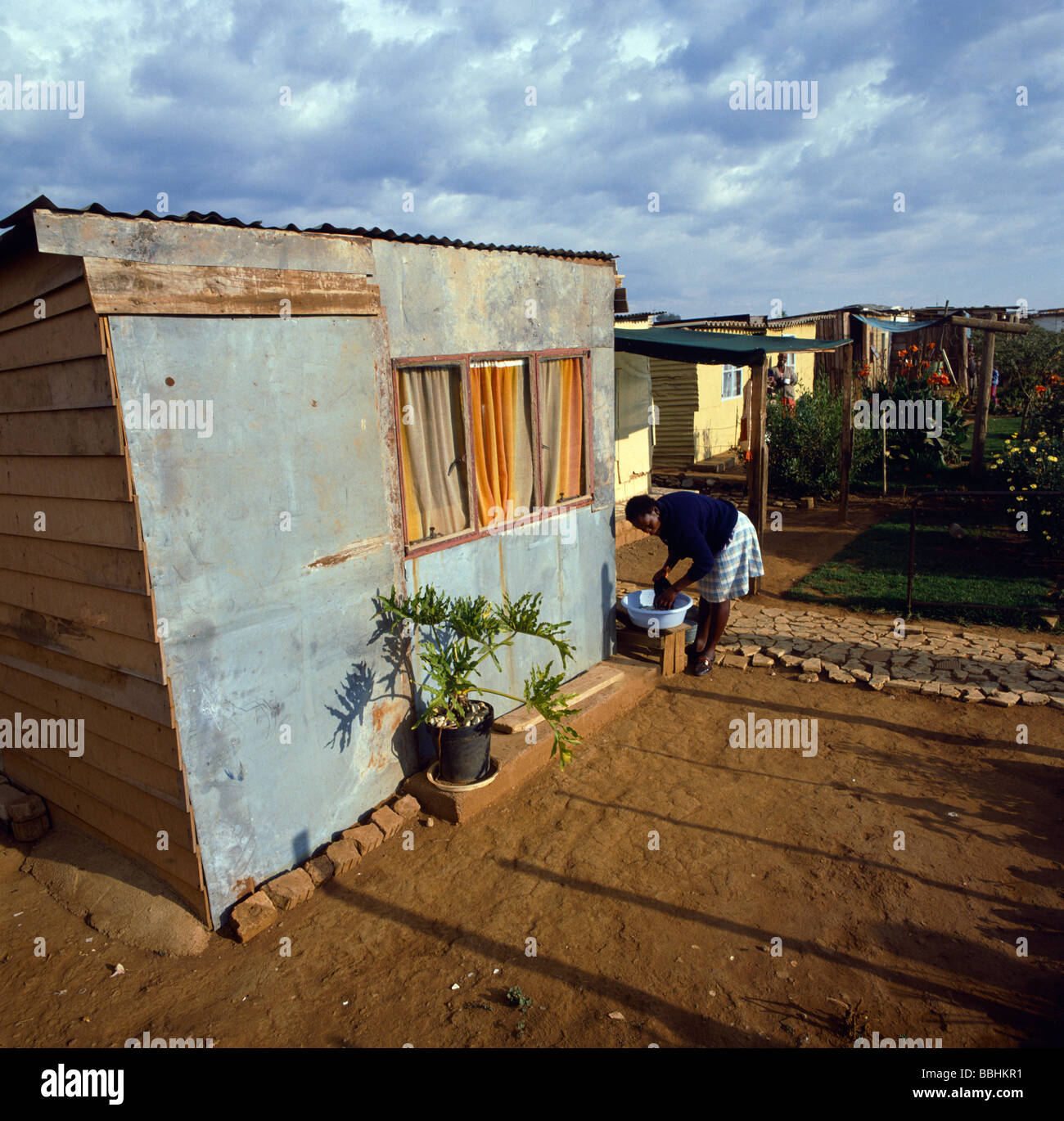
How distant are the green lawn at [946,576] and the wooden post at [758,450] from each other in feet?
3.64

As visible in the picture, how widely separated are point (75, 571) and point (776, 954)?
4098 mm

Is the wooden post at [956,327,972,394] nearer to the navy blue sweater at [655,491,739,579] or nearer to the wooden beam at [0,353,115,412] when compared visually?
the navy blue sweater at [655,491,739,579]

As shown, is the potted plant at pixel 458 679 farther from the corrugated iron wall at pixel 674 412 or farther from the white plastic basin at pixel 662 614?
the corrugated iron wall at pixel 674 412

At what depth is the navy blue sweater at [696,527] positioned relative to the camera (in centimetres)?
644

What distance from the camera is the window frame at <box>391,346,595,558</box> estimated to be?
4.84 m

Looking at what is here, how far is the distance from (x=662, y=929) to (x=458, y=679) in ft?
6.04

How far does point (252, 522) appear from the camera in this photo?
13.2ft

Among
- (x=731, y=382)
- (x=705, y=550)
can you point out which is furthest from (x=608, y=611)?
(x=731, y=382)

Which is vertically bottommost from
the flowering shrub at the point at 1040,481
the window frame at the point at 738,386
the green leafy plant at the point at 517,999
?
the green leafy plant at the point at 517,999

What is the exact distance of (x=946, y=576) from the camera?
30.1 ft

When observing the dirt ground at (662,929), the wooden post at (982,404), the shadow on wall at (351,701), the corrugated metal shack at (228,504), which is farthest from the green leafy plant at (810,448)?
the shadow on wall at (351,701)

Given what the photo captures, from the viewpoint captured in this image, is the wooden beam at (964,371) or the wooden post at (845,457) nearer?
the wooden post at (845,457)

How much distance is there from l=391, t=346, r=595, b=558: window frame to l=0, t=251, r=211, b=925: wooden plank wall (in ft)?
5.45
